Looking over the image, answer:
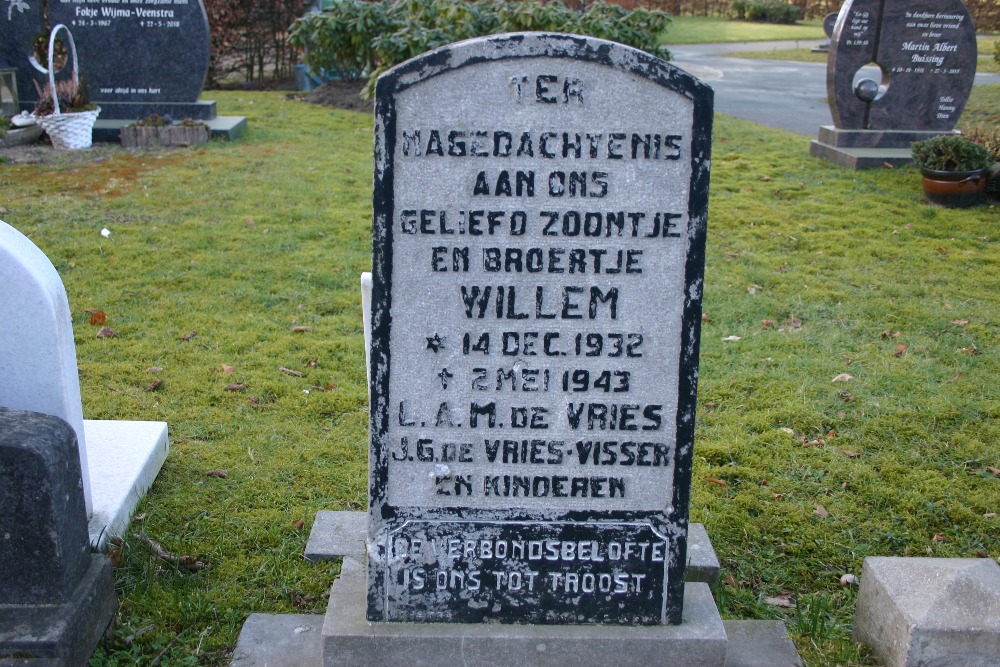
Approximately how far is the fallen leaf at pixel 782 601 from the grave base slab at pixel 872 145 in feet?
26.7

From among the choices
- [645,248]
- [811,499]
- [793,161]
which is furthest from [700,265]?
[793,161]

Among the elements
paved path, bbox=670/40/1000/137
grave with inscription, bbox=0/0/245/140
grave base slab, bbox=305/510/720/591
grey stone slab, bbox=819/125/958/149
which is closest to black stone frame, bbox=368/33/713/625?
grave base slab, bbox=305/510/720/591

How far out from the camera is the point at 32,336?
10.5 feet

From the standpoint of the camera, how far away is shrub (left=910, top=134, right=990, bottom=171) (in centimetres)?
912

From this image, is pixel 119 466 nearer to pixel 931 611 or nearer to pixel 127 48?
pixel 931 611

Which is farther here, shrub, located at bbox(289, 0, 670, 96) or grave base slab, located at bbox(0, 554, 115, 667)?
shrub, located at bbox(289, 0, 670, 96)

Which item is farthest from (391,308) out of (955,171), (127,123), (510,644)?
(127,123)

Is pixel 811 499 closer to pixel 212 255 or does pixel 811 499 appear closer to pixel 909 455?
pixel 909 455

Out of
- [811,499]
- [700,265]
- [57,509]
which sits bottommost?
[811,499]

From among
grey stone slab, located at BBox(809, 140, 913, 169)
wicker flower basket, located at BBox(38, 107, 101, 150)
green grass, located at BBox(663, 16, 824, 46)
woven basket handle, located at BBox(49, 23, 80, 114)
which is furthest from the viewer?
green grass, located at BBox(663, 16, 824, 46)

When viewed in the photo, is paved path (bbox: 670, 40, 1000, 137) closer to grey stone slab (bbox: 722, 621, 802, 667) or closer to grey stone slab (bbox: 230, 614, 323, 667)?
grey stone slab (bbox: 722, 621, 802, 667)

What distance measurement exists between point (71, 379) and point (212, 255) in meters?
3.96

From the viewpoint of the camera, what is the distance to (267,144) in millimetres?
11359

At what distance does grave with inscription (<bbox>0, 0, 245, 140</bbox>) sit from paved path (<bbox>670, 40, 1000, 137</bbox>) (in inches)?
241
